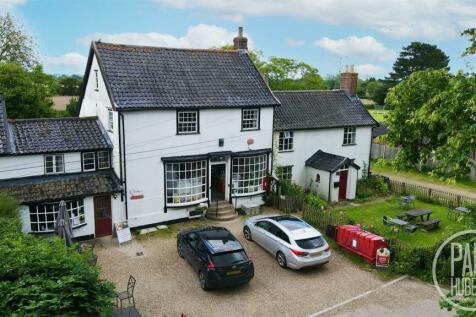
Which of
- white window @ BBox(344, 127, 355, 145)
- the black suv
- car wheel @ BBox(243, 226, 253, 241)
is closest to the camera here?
the black suv

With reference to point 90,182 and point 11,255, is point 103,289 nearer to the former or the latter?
point 11,255

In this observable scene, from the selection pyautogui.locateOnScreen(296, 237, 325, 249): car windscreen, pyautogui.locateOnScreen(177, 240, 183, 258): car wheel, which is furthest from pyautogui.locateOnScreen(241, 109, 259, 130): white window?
pyautogui.locateOnScreen(296, 237, 325, 249): car windscreen

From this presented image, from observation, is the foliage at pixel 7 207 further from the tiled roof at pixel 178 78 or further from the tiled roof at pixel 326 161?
the tiled roof at pixel 326 161

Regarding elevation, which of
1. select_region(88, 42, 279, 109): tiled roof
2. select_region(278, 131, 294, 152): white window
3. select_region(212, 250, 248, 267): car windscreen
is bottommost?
select_region(212, 250, 248, 267): car windscreen

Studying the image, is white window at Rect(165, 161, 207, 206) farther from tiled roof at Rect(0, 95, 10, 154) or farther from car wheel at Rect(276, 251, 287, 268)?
tiled roof at Rect(0, 95, 10, 154)

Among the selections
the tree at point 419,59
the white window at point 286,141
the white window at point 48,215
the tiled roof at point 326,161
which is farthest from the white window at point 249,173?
the tree at point 419,59
